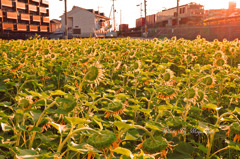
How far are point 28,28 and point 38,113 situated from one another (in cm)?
5533

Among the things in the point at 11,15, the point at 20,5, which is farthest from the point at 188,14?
the point at 20,5

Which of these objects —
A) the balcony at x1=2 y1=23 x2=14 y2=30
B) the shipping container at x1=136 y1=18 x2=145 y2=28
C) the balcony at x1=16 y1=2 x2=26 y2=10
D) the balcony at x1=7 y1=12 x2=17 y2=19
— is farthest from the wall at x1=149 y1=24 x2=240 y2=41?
the balcony at x1=16 y1=2 x2=26 y2=10

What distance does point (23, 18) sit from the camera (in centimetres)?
5122

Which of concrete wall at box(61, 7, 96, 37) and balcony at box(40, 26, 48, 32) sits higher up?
concrete wall at box(61, 7, 96, 37)

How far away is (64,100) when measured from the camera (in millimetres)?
1480

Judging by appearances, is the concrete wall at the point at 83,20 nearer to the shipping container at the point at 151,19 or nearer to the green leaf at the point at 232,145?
the shipping container at the point at 151,19

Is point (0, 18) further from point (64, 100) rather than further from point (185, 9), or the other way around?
point (64, 100)

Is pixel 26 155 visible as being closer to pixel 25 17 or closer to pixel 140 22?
pixel 25 17

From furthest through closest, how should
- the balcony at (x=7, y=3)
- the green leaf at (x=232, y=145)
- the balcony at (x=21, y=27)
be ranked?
the balcony at (x=21, y=27), the balcony at (x=7, y=3), the green leaf at (x=232, y=145)

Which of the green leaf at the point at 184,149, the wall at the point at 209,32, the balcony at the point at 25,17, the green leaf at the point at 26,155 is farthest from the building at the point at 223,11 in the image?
the green leaf at the point at 26,155

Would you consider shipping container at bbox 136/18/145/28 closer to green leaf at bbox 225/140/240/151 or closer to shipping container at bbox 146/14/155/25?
shipping container at bbox 146/14/155/25

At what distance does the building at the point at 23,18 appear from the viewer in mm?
46266

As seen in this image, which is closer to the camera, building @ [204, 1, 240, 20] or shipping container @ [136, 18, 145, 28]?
building @ [204, 1, 240, 20]

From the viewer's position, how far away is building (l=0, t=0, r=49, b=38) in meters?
46.3
